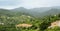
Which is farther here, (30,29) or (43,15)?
(43,15)

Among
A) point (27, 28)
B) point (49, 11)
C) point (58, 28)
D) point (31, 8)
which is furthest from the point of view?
point (49, 11)

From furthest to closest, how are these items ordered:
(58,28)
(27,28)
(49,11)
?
(49,11) → (27,28) → (58,28)

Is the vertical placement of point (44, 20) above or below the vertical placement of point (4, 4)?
below

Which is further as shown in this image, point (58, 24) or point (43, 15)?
point (43, 15)

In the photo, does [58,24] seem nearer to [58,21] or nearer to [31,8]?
[58,21]

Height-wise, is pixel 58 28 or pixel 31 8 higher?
pixel 31 8

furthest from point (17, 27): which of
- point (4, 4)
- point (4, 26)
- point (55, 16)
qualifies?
point (55, 16)

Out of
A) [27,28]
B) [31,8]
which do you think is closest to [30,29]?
[27,28]

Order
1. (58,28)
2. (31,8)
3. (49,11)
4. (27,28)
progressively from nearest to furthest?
1. (58,28)
2. (31,8)
3. (27,28)
4. (49,11)

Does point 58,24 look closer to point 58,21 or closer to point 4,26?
point 58,21
